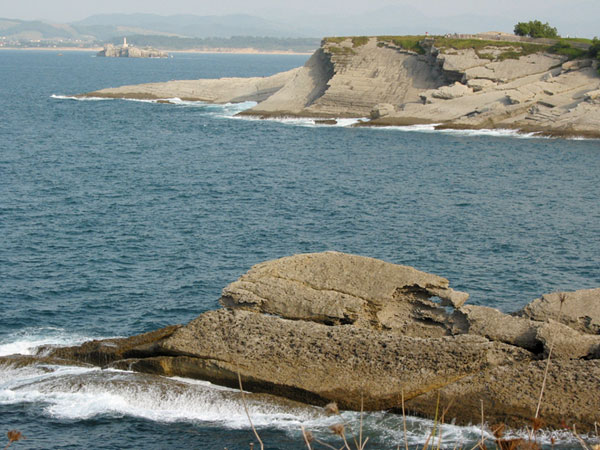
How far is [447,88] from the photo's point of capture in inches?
3610

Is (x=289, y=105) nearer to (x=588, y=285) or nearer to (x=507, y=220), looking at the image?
(x=507, y=220)

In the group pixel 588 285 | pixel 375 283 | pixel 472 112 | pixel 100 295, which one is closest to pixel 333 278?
pixel 375 283

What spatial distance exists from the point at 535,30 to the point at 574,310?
92014 millimetres

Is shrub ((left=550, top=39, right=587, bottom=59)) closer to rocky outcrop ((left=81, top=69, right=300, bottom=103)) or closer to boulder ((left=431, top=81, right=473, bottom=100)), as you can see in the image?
boulder ((left=431, top=81, right=473, bottom=100))

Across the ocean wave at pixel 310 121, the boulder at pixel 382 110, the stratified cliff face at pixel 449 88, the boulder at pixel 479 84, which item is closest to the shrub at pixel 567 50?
the stratified cliff face at pixel 449 88

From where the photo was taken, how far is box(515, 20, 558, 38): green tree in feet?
351

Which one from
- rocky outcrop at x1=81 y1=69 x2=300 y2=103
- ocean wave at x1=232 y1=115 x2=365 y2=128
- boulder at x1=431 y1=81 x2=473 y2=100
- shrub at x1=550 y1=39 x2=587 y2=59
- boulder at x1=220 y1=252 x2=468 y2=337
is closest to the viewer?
boulder at x1=220 y1=252 x2=468 y2=337

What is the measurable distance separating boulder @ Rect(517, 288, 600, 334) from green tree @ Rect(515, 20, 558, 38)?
89850 mm

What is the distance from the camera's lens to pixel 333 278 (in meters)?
25.4

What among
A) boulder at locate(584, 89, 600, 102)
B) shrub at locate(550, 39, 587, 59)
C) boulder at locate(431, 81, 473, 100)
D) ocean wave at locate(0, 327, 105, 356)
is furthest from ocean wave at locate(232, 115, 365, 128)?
ocean wave at locate(0, 327, 105, 356)

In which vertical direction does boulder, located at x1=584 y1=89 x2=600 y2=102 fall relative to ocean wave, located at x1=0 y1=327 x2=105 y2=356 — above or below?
above

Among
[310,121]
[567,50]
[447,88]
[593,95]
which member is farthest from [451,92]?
[310,121]

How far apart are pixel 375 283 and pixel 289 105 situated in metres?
80.4

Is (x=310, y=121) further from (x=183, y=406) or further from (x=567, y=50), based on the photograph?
(x=183, y=406)
